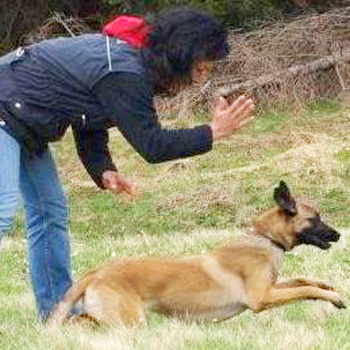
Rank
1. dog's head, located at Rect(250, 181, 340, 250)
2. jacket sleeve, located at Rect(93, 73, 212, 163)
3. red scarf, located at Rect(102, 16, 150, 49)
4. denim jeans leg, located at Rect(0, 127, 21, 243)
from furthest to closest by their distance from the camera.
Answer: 1. dog's head, located at Rect(250, 181, 340, 250)
2. denim jeans leg, located at Rect(0, 127, 21, 243)
3. red scarf, located at Rect(102, 16, 150, 49)
4. jacket sleeve, located at Rect(93, 73, 212, 163)

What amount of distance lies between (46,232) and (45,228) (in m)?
0.03

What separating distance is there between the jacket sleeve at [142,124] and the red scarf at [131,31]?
11.4 inches

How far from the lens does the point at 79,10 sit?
83.4ft

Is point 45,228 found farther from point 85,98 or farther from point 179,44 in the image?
point 179,44

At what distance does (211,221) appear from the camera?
14672 mm

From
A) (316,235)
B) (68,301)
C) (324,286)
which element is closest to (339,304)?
(324,286)

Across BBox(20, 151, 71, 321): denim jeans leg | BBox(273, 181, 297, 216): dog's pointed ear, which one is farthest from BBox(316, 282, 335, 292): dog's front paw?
BBox(20, 151, 71, 321): denim jeans leg

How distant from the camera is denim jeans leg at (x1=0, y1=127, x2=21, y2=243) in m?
5.87

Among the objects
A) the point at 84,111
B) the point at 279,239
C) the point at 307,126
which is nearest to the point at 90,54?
the point at 84,111

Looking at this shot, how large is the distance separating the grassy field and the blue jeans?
0.81 ft

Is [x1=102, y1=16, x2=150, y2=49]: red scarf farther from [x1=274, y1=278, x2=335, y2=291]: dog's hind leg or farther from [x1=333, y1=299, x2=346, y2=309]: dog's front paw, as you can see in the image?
[x1=333, y1=299, x2=346, y2=309]: dog's front paw

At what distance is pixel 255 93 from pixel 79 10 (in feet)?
20.0

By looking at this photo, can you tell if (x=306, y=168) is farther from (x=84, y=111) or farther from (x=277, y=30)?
(x=84, y=111)

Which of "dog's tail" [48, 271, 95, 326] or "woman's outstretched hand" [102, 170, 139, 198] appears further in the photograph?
"woman's outstretched hand" [102, 170, 139, 198]
